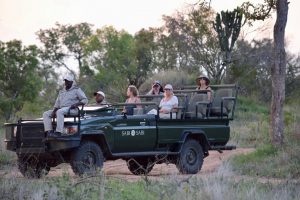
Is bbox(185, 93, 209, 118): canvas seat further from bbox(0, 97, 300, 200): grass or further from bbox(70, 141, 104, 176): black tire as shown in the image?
bbox(70, 141, 104, 176): black tire

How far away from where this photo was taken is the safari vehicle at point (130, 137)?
14.8 metres

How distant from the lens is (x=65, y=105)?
15.2 meters

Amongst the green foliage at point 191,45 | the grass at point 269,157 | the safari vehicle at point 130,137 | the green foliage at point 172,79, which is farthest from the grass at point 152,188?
the green foliage at point 191,45

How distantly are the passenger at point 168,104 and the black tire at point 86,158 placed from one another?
181 centimetres

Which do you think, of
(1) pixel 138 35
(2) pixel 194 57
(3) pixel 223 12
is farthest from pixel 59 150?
(1) pixel 138 35

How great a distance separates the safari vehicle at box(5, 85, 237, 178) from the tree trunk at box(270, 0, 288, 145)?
2.34 metres

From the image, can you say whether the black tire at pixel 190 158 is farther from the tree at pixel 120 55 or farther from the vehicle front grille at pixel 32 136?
the tree at pixel 120 55

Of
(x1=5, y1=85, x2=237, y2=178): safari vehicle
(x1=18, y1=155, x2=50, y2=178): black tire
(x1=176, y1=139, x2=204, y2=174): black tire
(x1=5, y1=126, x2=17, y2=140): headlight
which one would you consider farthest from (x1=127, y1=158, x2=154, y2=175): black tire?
(x1=5, y1=126, x2=17, y2=140): headlight

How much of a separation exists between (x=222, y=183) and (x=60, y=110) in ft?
11.7

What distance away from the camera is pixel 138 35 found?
5584cm

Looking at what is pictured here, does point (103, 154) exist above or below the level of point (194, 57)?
below

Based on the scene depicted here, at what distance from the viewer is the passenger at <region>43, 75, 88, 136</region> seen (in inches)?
574

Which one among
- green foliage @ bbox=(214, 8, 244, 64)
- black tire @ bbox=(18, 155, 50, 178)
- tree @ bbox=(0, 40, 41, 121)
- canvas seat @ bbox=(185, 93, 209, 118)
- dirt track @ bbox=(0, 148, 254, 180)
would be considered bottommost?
dirt track @ bbox=(0, 148, 254, 180)

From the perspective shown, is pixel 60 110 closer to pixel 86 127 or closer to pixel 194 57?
pixel 86 127
